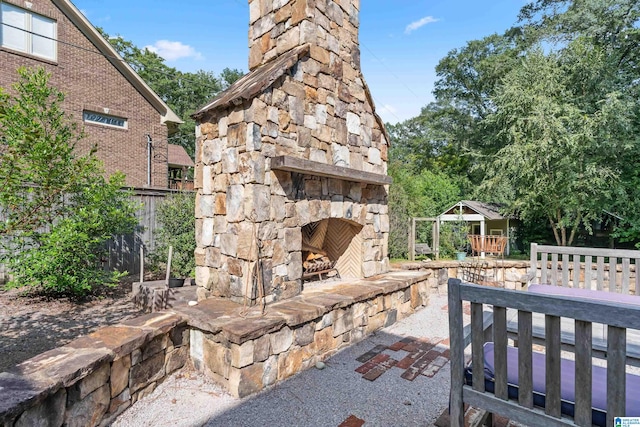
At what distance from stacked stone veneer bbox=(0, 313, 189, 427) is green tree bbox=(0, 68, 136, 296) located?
2554 millimetres

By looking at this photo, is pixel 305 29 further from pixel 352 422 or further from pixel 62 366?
pixel 352 422

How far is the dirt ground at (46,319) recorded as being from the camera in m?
3.44

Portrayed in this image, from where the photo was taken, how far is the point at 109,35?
18734 mm

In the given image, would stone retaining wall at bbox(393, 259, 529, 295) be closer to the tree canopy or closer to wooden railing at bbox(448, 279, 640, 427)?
the tree canopy

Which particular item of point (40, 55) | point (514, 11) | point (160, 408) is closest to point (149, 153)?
point (40, 55)

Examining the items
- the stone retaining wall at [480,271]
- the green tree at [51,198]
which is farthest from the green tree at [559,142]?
the green tree at [51,198]

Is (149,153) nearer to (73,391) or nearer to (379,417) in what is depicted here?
(73,391)

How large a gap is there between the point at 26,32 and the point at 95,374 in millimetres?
10566

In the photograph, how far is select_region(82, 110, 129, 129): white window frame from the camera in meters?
9.68

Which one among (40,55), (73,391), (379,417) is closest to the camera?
(73,391)

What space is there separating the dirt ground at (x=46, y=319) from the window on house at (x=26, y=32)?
264 inches

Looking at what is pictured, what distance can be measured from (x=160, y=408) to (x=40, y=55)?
34.8 feet

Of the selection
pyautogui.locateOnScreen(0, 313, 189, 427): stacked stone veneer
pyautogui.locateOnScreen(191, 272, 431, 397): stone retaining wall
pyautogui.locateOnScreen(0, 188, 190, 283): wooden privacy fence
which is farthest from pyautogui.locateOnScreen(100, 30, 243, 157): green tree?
pyautogui.locateOnScreen(0, 313, 189, 427): stacked stone veneer

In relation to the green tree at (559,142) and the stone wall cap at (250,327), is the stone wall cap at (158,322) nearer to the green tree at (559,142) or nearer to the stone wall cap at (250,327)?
the stone wall cap at (250,327)
